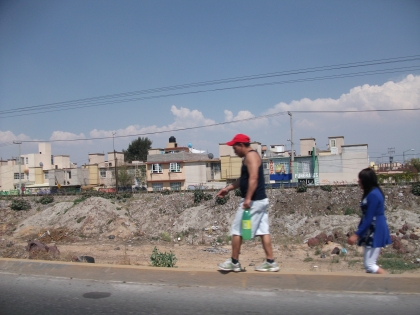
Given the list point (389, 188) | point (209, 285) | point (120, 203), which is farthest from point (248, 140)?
point (120, 203)

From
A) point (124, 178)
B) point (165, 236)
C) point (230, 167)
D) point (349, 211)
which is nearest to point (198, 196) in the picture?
point (165, 236)

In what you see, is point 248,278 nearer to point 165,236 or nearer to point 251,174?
point 251,174

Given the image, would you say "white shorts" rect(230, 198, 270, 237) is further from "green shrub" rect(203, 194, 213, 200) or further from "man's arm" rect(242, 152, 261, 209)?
"green shrub" rect(203, 194, 213, 200)

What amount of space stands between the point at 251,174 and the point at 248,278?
1.42 m

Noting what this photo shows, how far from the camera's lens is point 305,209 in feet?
84.4

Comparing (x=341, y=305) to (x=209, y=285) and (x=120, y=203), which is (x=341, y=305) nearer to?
(x=209, y=285)

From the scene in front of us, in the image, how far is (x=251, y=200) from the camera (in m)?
5.59

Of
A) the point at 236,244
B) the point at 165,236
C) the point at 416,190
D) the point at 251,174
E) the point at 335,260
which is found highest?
the point at 251,174

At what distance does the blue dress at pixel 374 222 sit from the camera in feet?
16.4

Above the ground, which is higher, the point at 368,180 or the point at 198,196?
the point at 368,180

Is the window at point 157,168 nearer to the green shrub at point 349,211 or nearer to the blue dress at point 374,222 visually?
the green shrub at point 349,211

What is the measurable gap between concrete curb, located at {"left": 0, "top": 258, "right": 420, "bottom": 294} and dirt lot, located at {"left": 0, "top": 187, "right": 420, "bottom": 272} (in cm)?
1114

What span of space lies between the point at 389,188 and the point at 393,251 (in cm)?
969

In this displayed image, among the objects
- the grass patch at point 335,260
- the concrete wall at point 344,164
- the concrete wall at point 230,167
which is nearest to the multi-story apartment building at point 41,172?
the concrete wall at point 230,167
